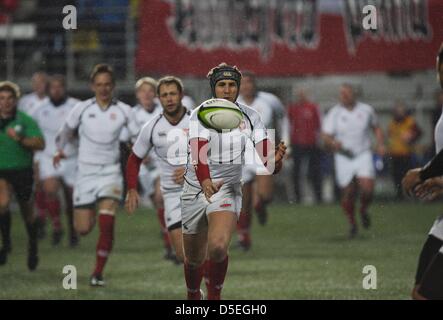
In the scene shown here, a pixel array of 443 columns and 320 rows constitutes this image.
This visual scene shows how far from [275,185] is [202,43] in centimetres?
374

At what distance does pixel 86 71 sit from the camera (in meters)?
22.7

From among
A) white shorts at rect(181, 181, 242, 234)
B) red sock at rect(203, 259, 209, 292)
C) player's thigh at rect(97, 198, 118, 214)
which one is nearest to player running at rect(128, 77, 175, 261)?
player's thigh at rect(97, 198, 118, 214)

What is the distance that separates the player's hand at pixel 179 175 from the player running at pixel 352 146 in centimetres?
644

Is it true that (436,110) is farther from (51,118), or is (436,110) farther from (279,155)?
(279,155)

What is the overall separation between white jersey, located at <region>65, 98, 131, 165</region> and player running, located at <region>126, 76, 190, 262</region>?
1.49 meters

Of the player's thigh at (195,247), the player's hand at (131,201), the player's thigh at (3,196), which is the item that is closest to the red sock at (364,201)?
the player's thigh at (3,196)

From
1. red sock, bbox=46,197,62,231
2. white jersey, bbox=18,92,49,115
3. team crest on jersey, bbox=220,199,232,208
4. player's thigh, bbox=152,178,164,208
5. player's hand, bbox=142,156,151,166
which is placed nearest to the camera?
team crest on jersey, bbox=220,199,232,208

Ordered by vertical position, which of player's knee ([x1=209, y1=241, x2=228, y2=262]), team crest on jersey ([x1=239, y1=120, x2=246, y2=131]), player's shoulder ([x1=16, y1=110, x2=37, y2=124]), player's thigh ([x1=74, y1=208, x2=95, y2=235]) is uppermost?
player's shoulder ([x1=16, y1=110, x2=37, y2=124])

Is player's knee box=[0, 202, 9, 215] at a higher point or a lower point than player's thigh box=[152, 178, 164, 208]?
lower

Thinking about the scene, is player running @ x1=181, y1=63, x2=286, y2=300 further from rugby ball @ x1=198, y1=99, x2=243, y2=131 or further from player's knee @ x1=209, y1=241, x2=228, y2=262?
rugby ball @ x1=198, y1=99, x2=243, y2=131

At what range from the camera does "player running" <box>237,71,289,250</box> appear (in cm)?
1480

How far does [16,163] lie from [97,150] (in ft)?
3.89

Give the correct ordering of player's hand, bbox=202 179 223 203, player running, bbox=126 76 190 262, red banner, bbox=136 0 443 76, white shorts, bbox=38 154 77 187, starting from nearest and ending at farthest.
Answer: player's hand, bbox=202 179 223 203 → player running, bbox=126 76 190 262 → white shorts, bbox=38 154 77 187 → red banner, bbox=136 0 443 76
